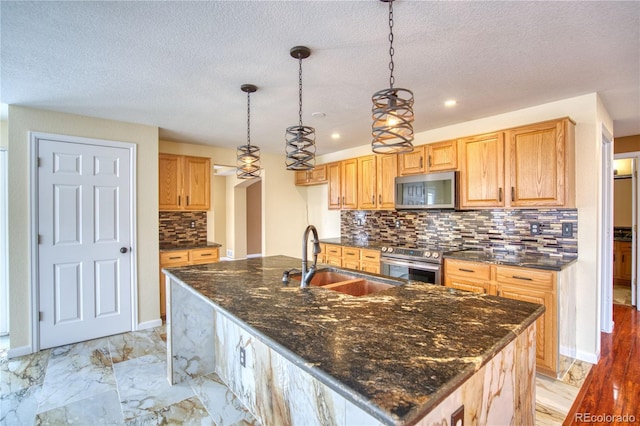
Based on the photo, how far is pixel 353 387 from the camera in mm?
805

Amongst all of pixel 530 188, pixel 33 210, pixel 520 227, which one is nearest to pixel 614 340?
pixel 520 227

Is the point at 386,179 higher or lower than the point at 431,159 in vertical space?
lower

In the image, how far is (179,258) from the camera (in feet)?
13.5

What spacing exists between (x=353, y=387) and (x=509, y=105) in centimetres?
318

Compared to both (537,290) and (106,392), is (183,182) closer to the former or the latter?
(106,392)

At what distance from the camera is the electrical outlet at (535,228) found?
309cm

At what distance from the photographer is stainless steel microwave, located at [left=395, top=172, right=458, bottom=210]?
11.2 feet

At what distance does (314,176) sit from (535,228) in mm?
3247

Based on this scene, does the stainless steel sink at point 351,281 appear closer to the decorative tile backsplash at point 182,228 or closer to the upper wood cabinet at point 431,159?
the upper wood cabinet at point 431,159

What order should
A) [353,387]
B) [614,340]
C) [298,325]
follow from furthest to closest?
[614,340], [298,325], [353,387]

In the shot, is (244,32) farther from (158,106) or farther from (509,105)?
(509,105)

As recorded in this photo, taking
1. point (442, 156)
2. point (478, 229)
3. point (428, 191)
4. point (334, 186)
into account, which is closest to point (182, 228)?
point (334, 186)

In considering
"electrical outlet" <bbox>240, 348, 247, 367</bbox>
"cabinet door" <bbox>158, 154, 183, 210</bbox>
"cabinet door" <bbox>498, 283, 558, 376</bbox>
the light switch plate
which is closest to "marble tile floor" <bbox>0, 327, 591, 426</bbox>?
"cabinet door" <bbox>498, 283, 558, 376</bbox>
